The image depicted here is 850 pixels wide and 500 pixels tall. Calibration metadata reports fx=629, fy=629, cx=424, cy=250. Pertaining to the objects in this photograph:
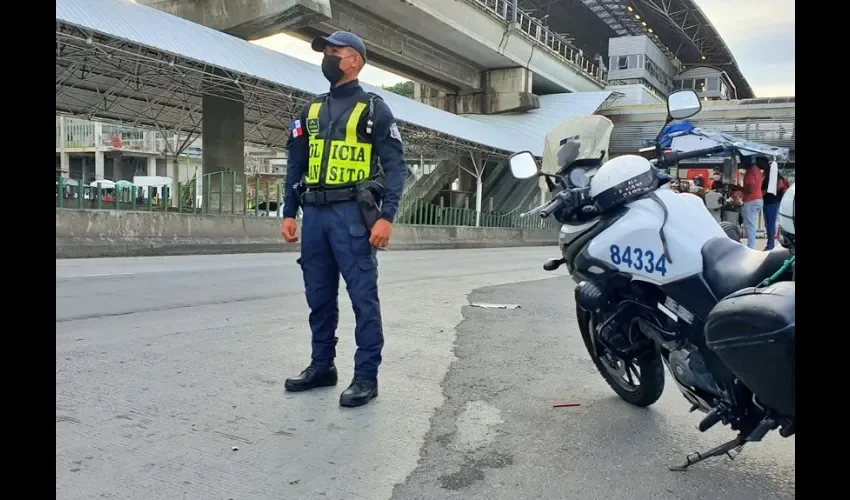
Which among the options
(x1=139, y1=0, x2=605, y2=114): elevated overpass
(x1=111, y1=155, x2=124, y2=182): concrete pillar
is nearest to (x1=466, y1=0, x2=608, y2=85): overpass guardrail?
(x1=139, y1=0, x2=605, y2=114): elevated overpass

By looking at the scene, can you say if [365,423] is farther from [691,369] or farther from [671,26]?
[671,26]

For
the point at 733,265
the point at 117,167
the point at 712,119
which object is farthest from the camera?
the point at 117,167

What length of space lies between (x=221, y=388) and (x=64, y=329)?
86.9 inches

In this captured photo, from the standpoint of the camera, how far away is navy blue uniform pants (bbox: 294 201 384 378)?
3287 millimetres

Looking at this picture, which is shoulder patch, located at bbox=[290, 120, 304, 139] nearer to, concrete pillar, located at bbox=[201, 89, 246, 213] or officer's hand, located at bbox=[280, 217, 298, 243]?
officer's hand, located at bbox=[280, 217, 298, 243]

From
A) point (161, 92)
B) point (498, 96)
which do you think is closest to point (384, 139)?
point (161, 92)

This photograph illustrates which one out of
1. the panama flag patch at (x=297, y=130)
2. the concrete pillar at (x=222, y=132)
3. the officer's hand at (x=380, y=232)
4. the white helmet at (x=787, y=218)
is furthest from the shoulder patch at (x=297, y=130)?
the concrete pillar at (x=222, y=132)

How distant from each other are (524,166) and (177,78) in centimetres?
1510

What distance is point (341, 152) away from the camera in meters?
3.32

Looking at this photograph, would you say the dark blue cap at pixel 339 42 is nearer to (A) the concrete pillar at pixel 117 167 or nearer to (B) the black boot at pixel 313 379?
(B) the black boot at pixel 313 379

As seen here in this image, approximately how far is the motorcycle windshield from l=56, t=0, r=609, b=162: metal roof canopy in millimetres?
7726

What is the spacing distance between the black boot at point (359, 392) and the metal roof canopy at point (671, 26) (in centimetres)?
4840
